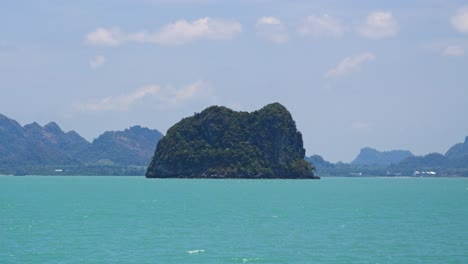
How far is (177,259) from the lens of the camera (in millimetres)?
69875

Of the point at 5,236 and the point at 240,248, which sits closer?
the point at 240,248

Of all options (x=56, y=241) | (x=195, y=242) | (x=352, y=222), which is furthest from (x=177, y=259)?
(x=352, y=222)

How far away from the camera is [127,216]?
377 feet

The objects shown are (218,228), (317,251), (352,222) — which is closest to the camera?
(317,251)

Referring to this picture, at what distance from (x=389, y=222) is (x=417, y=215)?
1489 centimetres

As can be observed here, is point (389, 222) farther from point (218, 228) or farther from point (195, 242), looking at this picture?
point (195, 242)

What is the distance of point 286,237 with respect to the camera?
3383 inches

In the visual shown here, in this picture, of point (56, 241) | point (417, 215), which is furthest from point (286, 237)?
point (417, 215)

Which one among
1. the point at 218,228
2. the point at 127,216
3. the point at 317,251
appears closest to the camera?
the point at 317,251

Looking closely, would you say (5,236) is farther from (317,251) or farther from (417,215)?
(417,215)

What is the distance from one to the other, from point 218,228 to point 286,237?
1263cm

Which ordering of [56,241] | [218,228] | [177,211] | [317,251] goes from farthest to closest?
[177,211] → [218,228] → [56,241] → [317,251]

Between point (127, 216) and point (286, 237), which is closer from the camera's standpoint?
point (286, 237)

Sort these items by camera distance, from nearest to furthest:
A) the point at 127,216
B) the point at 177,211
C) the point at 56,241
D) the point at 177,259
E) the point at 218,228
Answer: the point at 177,259
the point at 56,241
the point at 218,228
the point at 127,216
the point at 177,211
